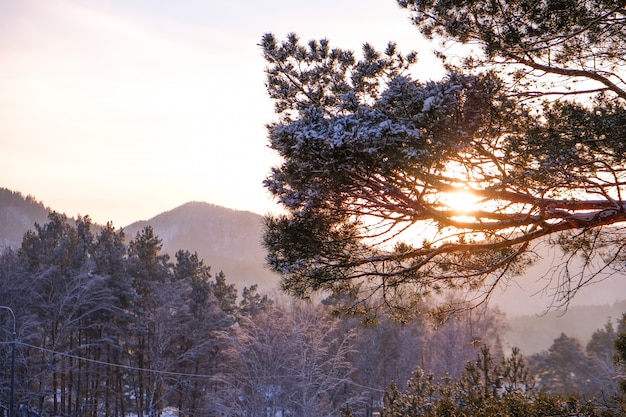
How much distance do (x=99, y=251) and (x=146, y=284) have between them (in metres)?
3.23

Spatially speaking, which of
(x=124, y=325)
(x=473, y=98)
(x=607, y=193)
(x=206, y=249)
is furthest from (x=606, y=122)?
(x=206, y=249)

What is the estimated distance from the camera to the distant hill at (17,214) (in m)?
138

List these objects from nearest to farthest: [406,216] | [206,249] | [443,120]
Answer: [443,120] → [406,216] → [206,249]

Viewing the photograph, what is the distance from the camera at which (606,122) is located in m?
6.58

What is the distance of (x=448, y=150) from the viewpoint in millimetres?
6629

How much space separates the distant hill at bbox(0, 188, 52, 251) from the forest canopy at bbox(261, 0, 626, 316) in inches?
5617

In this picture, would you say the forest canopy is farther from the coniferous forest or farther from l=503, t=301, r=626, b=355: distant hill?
l=503, t=301, r=626, b=355: distant hill

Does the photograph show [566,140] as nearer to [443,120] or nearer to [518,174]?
[518,174]

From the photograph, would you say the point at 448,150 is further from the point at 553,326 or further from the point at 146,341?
the point at 553,326

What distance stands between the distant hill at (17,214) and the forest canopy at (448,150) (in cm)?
14268

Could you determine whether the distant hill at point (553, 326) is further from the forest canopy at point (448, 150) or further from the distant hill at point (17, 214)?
the forest canopy at point (448, 150)

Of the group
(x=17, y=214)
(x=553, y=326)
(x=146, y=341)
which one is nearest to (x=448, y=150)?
(x=146, y=341)

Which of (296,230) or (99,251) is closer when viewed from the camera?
(296,230)

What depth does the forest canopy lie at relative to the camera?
6625mm
